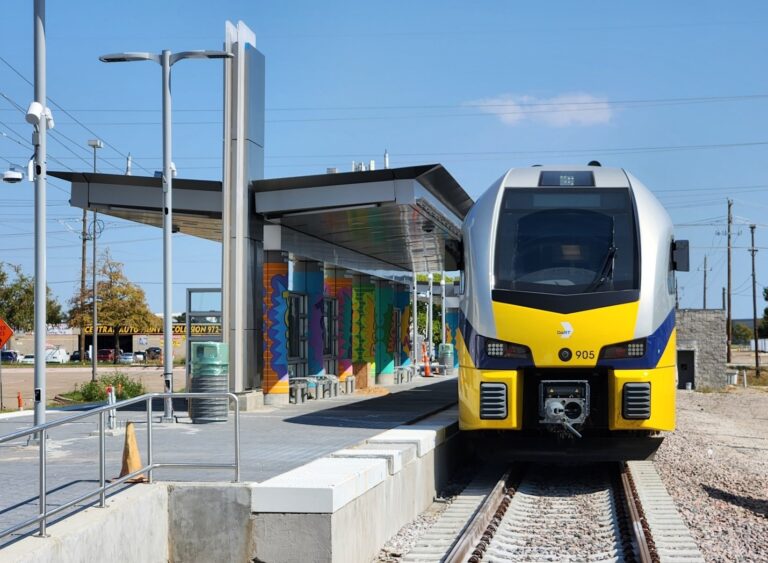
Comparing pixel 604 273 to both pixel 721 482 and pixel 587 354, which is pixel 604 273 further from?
pixel 721 482

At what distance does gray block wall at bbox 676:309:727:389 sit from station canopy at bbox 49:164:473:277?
33.6m

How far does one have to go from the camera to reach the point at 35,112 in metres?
12.9

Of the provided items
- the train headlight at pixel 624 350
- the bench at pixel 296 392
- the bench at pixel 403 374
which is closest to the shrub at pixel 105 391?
the bench at pixel 296 392

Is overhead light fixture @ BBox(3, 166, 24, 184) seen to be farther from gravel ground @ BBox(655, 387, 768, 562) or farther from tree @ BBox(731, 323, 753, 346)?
tree @ BBox(731, 323, 753, 346)

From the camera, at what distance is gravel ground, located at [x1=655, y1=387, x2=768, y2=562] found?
9.82 m

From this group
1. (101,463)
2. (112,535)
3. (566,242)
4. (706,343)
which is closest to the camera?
(112,535)

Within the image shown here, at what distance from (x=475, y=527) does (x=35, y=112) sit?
743 centimetres

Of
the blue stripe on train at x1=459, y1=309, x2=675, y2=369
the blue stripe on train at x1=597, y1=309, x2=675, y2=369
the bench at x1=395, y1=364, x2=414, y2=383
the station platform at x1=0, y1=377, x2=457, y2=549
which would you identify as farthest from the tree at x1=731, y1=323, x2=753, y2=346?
the blue stripe on train at x1=597, y1=309, x2=675, y2=369

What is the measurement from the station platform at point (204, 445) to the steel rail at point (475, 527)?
68.6 inches

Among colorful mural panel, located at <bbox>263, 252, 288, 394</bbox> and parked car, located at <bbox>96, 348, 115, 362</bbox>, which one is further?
parked car, located at <bbox>96, 348, 115, 362</bbox>

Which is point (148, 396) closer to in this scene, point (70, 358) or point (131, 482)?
point (131, 482)

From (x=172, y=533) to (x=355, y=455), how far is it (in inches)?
97.0

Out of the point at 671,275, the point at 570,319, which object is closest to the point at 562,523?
the point at 570,319

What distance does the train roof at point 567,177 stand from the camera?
13.1 m
